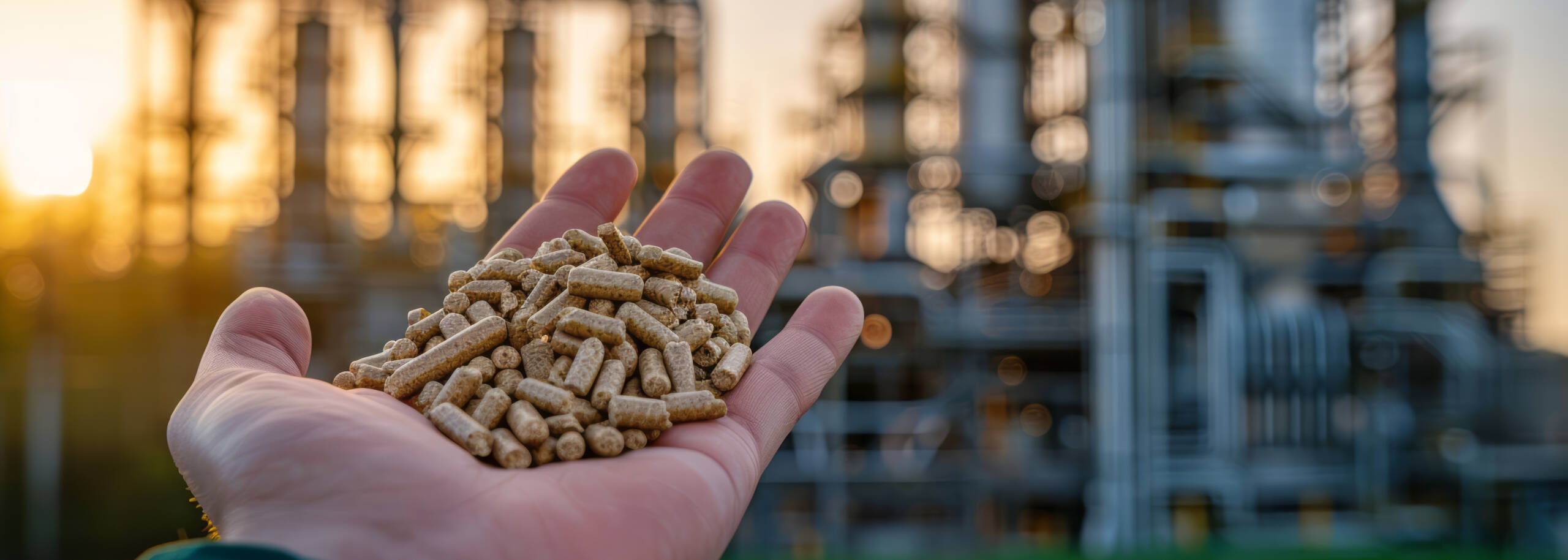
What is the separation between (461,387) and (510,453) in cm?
62

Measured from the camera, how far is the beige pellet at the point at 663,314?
4066 millimetres

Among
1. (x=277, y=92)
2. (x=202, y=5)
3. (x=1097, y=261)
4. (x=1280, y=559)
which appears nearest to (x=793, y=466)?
(x=1097, y=261)

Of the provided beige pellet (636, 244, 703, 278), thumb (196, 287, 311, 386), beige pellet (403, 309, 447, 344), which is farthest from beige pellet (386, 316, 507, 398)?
beige pellet (636, 244, 703, 278)

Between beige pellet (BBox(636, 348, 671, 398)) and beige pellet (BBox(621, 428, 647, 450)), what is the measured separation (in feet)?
1.17

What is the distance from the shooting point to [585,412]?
330 centimetres

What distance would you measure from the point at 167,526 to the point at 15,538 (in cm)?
363

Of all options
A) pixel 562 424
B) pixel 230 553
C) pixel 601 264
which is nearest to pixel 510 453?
pixel 562 424

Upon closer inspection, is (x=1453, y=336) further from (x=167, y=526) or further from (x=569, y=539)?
(x=167, y=526)

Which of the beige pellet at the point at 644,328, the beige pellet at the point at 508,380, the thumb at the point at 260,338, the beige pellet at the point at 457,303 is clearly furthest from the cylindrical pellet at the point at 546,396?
the beige pellet at the point at 457,303

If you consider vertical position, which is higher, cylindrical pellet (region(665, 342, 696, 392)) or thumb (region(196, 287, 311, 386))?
thumb (region(196, 287, 311, 386))

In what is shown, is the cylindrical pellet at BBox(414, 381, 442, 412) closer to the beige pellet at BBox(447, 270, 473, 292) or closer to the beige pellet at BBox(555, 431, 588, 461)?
the beige pellet at BBox(555, 431, 588, 461)

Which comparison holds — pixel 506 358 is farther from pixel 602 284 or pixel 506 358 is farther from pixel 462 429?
pixel 462 429

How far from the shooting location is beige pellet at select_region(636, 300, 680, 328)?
13.3ft

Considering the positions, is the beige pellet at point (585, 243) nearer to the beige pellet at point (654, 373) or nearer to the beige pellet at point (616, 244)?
the beige pellet at point (616, 244)
